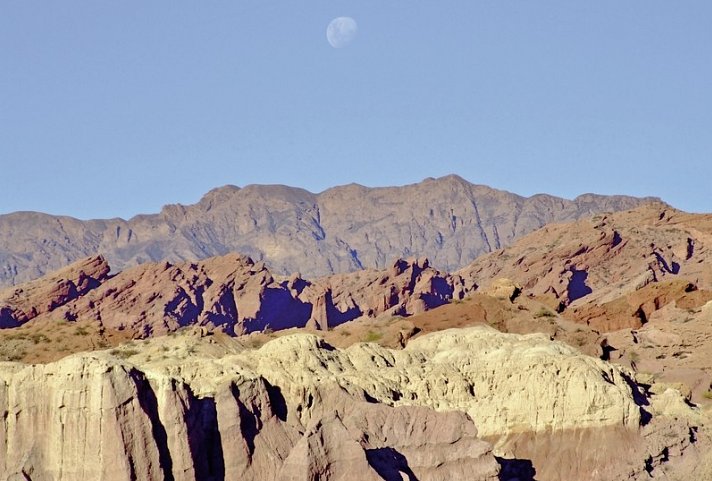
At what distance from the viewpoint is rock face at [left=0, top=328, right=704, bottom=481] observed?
250ft

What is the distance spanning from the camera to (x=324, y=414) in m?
88.1

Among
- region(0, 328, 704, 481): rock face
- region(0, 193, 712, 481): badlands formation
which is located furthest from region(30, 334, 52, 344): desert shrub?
region(0, 328, 704, 481): rock face

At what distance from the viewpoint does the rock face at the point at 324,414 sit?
76.2 meters

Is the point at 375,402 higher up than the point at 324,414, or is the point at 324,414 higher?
the point at 375,402

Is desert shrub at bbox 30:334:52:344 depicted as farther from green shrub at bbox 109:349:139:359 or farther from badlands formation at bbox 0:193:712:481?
green shrub at bbox 109:349:139:359

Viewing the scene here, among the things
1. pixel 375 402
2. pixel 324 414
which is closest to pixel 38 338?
pixel 375 402

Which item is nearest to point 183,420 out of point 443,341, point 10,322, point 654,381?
point 443,341

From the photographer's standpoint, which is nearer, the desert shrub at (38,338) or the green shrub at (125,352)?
the green shrub at (125,352)

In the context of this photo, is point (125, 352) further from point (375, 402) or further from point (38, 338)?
point (38, 338)

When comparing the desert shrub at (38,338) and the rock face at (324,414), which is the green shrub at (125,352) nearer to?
the rock face at (324,414)

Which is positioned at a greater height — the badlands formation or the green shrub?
the green shrub

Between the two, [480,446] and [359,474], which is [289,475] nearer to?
[359,474]

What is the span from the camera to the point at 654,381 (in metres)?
120

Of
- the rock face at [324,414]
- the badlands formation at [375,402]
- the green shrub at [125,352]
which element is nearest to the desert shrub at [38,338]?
the badlands formation at [375,402]
